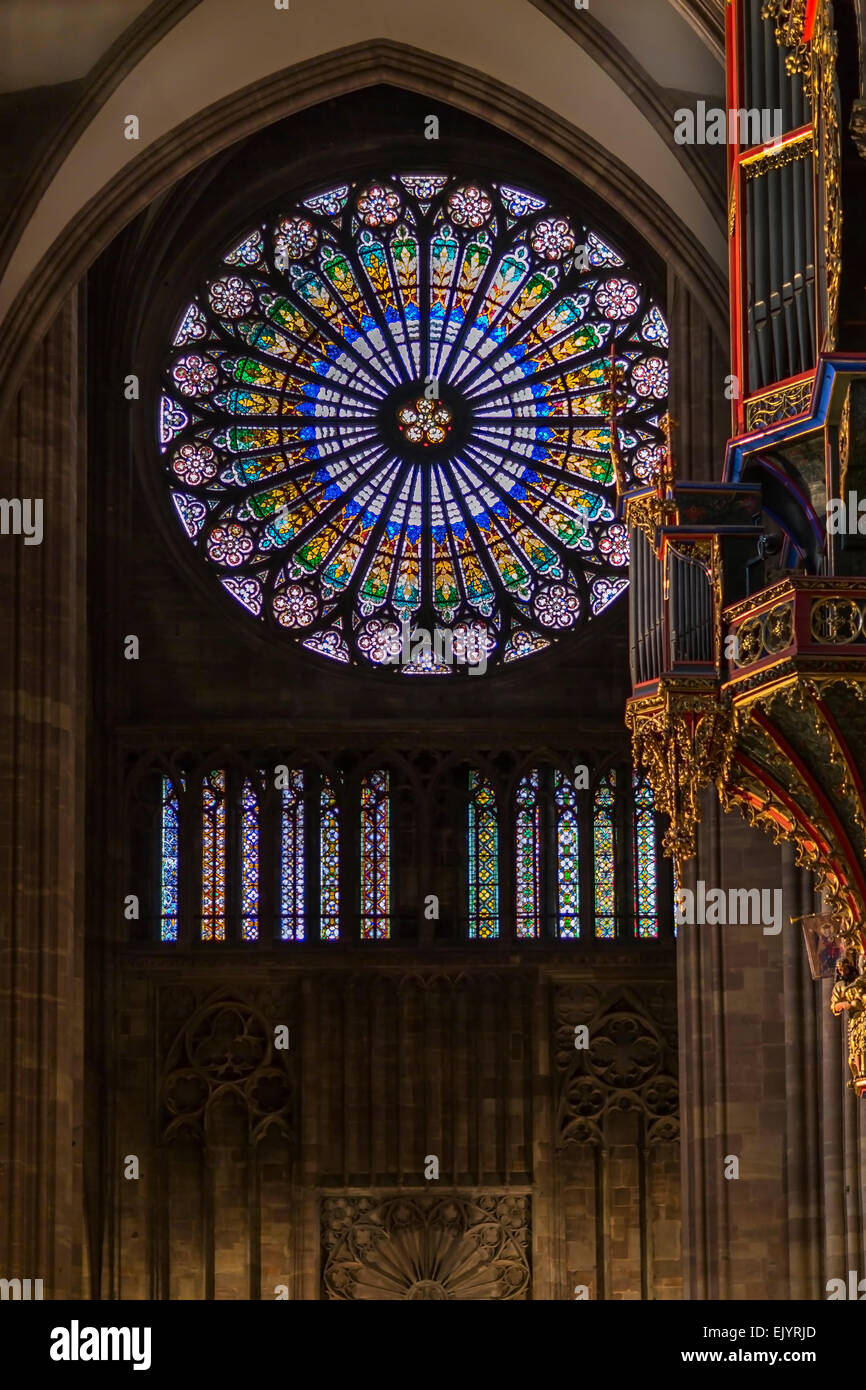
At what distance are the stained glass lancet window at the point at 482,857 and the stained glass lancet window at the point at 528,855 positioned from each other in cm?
20

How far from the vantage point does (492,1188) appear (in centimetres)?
2278

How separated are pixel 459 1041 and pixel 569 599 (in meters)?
4.07

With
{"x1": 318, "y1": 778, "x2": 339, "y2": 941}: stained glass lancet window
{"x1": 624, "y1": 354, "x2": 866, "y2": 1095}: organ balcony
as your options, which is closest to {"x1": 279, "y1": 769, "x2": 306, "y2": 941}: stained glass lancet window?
{"x1": 318, "y1": 778, "x2": 339, "y2": 941}: stained glass lancet window

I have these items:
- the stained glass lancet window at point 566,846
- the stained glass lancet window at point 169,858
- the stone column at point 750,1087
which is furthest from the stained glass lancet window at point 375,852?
the stone column at point 750,1087

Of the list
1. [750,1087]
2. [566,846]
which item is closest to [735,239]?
[750,1087]

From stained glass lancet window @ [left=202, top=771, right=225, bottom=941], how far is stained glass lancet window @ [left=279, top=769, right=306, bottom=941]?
0.51 metres

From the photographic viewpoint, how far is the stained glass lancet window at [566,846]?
23.4m

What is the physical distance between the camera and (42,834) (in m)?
19.2

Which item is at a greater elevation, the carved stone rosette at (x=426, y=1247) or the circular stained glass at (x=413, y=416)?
the circular stained glass at (x=413, y=416)

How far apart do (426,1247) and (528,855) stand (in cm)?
344

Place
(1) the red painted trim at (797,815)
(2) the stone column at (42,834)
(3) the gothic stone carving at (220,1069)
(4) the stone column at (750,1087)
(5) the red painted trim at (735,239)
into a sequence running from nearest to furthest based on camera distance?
(1) the red painted trim at (797,815) < (5) the red painted trim at (735,239) < (4) the stone column at (750,1087) < (2) the stone column at (42,834) < (3) the gothic stone carving at (220,1069)

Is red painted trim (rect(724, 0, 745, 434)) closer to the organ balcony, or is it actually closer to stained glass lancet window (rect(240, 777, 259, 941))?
the organ balcony

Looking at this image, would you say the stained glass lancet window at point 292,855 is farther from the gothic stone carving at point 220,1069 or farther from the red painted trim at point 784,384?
the red painted trim at point 784,384
